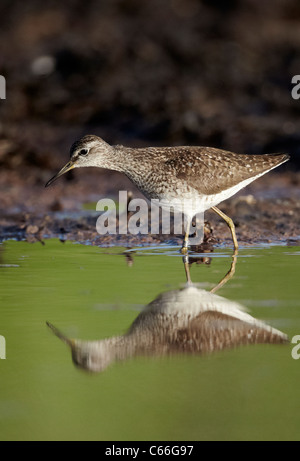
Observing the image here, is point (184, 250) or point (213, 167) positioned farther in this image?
point (213, 167)

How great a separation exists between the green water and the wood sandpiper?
1181 mm

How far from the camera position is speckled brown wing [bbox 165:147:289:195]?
1055 cm

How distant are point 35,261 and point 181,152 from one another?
7.97ft

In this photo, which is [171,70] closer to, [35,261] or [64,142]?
[64,142]

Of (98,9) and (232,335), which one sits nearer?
(232,335)

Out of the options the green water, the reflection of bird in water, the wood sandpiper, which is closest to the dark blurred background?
the wood sandpiper

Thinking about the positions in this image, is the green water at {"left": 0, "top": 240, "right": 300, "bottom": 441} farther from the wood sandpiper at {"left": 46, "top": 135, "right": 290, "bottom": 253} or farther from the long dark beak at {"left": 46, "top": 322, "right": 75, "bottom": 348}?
the wood sandpiper at {"left": 46, "top": 135, "right": 290, "bottom": 253}

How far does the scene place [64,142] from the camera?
1752 cm

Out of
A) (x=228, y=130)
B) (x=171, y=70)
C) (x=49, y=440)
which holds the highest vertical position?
(x=171, y=70)

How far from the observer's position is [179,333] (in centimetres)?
716

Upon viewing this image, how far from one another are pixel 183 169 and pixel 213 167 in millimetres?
430

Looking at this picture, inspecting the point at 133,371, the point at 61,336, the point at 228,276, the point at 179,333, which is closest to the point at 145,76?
the point at 228,276

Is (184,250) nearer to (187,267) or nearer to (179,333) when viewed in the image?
(187,267)
